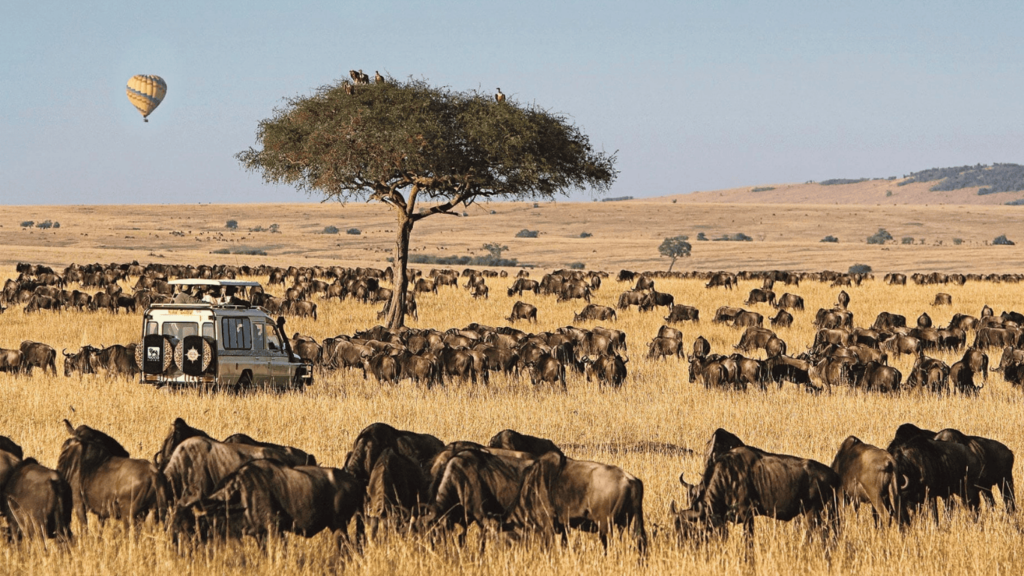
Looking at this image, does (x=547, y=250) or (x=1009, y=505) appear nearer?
(x=1009, y=505)

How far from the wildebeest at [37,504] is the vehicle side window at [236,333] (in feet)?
27.9

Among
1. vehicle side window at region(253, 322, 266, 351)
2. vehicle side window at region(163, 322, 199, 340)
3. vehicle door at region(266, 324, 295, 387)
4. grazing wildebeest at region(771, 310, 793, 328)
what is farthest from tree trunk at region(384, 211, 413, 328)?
vehicle side window at region(163, 322, 199, 340)

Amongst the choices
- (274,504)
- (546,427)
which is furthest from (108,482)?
(546,427)

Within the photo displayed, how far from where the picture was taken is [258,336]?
16.4m

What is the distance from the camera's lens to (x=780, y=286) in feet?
171

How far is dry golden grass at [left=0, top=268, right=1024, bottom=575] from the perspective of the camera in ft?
22.9

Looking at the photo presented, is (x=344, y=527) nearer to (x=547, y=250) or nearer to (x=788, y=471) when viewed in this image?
(x=788, y=471)

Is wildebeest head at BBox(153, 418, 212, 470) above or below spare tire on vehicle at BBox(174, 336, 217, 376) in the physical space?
above

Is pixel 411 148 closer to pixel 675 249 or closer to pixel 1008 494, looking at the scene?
pixel 1008 494

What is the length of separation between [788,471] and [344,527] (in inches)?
125

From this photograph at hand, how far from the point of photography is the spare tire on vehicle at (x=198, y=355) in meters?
15.5

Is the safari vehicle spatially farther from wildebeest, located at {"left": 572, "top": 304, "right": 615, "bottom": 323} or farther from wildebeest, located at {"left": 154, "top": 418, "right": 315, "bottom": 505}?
wildebeest, located at {"left": 572, "top": 304, "right": 615, "bottom": 323}

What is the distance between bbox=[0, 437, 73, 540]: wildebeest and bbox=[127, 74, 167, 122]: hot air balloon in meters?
58.2

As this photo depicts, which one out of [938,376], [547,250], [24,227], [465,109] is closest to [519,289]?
[465,109]
